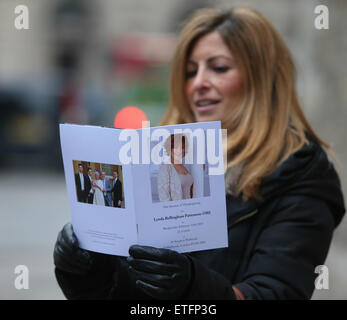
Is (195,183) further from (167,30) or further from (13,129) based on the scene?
(167,30)

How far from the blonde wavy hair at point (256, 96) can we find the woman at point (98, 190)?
52 cm

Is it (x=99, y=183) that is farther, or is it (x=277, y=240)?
(x=277, y=240)

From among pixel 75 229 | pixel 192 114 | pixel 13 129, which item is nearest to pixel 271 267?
pixel 75 229

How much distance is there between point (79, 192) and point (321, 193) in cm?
82

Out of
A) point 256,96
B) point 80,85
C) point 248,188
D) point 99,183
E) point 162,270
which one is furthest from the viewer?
point 80,85

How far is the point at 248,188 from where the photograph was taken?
6.70ft

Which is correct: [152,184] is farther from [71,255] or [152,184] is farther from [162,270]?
[71,255]

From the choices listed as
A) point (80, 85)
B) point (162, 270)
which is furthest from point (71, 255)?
point (80, 85)

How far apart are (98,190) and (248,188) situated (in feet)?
1.77

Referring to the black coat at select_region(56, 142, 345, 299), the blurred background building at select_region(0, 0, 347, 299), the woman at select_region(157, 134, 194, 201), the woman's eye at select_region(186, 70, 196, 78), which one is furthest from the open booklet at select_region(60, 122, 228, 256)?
the blurred background building at select_region(0, 0, 347, 299)

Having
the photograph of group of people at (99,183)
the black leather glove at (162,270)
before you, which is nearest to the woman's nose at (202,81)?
the photograph of group of people at (99,183)
